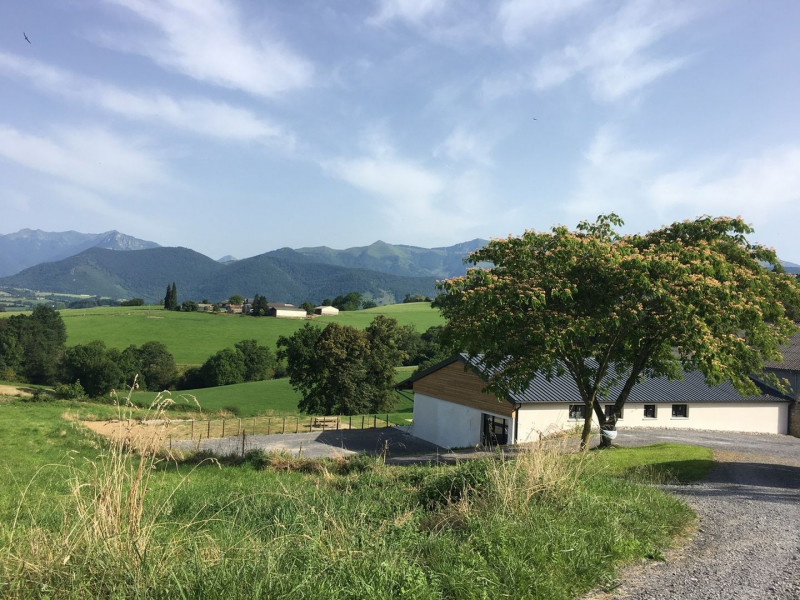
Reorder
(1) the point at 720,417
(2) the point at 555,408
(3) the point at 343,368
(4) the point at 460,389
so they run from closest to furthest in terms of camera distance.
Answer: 1. (2) the point at 555,408
2. (4) the point at 460,389
3. (1) the point at 720,417
4. (3) the point at 343,368

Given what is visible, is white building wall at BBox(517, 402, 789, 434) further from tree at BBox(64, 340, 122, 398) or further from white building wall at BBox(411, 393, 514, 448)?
tree at BBox(64, 340, 122, 398)

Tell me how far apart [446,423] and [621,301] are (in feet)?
60.3

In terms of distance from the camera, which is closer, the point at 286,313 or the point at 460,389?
the point at 460,389

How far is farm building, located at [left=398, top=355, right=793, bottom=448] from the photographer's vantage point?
28.6 m

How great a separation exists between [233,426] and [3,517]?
3338cm

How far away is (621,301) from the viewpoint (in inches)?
672

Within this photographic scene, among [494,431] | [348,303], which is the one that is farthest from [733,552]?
[348,303]

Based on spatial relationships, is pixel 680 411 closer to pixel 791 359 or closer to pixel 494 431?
pixel 791 359

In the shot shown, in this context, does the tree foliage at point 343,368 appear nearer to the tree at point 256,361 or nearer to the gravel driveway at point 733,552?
the tree at point 256,361

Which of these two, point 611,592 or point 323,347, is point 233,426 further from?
point 611,592

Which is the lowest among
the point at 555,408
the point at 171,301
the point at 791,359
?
the point at 555,408

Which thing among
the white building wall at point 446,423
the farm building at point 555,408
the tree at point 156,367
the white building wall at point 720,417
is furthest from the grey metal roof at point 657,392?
the tree at point 156,367

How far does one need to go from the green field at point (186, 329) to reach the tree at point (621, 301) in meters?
72.2

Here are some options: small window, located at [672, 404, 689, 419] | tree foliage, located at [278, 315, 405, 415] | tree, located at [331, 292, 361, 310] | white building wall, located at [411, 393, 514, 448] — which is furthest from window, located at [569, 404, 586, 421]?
tree, located at [331, 292, 361, 310]
